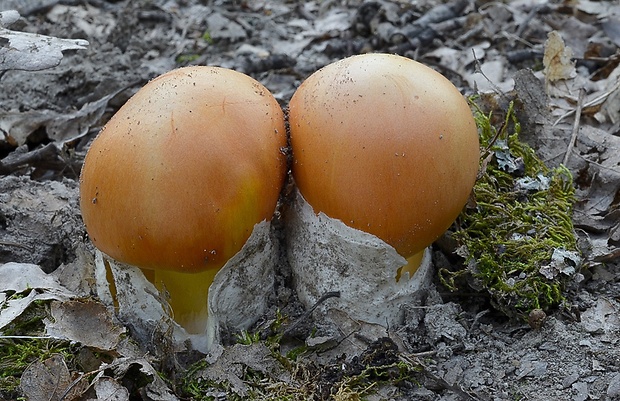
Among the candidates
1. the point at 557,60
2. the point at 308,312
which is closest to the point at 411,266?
the point at 308,312

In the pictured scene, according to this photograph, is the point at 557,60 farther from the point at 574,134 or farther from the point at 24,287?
the point at 24,287

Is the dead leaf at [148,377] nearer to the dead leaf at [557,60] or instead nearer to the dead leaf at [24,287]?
the dead leaf at [24,287]

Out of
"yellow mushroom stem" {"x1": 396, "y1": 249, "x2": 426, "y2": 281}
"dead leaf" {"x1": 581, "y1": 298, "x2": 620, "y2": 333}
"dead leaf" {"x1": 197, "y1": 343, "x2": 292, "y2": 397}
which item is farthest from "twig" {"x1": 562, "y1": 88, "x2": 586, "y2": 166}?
"dead leaf" {"x1": 197, "y1": 343, "x2": 292, "y2": 397}

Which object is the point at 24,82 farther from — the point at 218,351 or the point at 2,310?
the point at 218,351

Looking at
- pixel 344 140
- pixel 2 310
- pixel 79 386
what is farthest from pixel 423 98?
pixel 2 310

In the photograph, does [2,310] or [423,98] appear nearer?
[423,98]

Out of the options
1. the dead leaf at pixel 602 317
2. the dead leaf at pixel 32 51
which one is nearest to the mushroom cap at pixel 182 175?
the dead leaf at pixel 32 51
